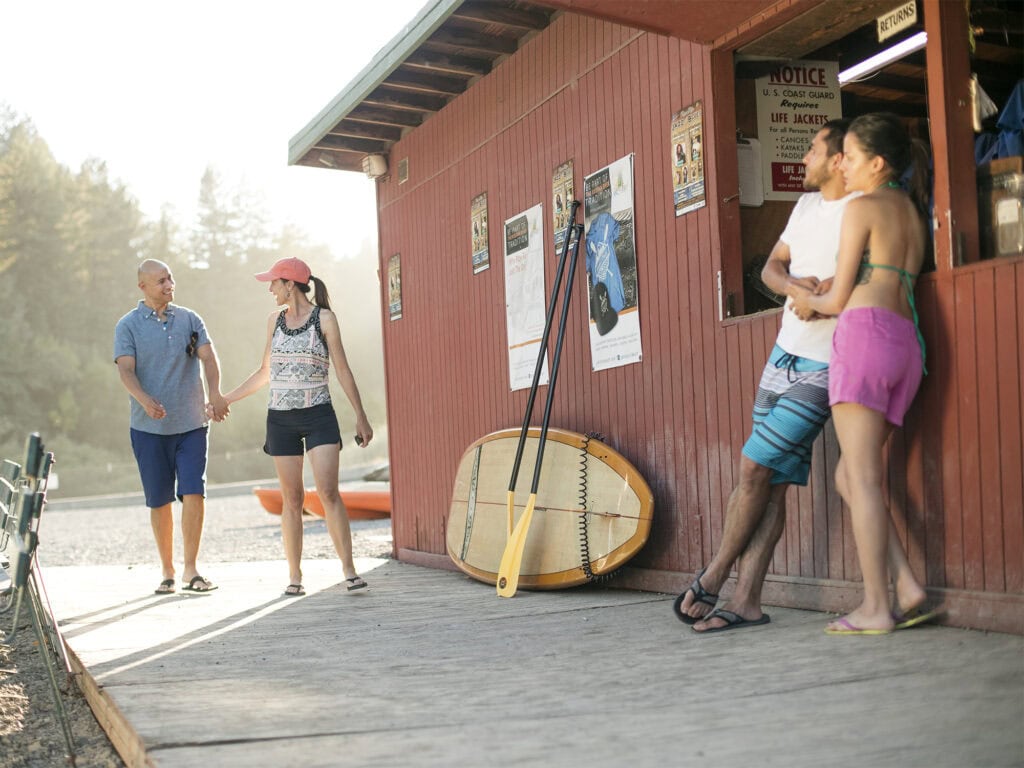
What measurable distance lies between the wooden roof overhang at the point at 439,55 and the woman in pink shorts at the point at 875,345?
4.17 ft

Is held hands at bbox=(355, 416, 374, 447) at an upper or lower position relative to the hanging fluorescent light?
lower

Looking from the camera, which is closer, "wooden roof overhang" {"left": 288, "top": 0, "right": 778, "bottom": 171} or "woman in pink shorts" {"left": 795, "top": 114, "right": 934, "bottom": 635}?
"woman in pink shorts" {"left": 795, "top": 114, "right": 934, "bottom": 635}

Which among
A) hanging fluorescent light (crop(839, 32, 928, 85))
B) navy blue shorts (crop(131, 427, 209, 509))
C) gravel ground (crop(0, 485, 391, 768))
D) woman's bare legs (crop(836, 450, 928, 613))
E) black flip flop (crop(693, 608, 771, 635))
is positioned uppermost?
hanging fluorescent light (crop(839, 32, 928, 85))

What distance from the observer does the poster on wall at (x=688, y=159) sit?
524 centimetres

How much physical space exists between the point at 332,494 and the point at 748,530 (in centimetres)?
259

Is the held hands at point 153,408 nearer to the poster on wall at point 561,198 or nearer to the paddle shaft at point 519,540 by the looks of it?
the paddle shaft at point 519,540

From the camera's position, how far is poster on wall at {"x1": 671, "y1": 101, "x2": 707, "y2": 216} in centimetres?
524

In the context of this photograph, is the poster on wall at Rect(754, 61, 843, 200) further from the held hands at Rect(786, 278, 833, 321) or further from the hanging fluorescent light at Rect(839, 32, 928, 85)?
the held hands at Rect(786, 278, 833, 321)

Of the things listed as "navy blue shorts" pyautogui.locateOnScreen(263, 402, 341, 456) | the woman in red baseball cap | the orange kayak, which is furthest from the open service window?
the orange kayak

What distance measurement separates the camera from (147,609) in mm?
5723

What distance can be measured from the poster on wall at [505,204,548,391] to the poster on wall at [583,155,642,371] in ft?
1.85

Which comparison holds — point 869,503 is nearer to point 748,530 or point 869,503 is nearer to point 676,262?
point 748,530

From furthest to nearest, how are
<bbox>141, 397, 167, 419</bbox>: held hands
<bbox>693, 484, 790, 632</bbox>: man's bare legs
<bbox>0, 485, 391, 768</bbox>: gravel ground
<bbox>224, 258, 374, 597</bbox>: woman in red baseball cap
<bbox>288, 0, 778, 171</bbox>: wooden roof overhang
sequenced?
<bbox>141, 397, 167, 419</bbox>: held hands
<bbox>224, 258, 374, 597</bbox>: woman in red baseball cap
<bbox>288, 0, 778, 171</bbox>: wooden roof overhang
<bbox>693, 484, 790, 632</bbox>: man's bare legs
<bbox>0, 485, 391, 768</bbox>: gravel ground

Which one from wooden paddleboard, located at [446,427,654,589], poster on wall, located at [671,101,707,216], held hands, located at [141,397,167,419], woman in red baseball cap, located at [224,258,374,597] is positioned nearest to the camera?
poster on wall, located at [671,101,707,216]
